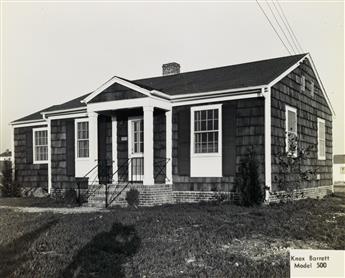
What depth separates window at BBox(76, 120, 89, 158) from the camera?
54.6 feet

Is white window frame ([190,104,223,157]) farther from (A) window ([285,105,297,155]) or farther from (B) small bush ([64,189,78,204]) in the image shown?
(B) small bush ([64,189,78,204])

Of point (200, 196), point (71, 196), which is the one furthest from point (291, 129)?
point (71, 196)

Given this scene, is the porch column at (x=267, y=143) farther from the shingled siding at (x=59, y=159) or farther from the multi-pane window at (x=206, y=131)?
the shingled siding at (x=59, y=159)

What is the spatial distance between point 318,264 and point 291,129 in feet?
31.3

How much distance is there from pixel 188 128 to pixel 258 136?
244 centimetres

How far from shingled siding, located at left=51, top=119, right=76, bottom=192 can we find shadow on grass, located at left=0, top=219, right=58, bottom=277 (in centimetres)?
844

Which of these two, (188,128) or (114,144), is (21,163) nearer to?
(114,144)

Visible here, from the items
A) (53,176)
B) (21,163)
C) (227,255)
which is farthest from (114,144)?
(227,255)

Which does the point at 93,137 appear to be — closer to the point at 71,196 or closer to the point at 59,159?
the point at 71,196

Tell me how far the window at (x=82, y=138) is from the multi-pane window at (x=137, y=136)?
2.53 metres

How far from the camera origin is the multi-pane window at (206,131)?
13.2 meters

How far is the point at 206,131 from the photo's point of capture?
13.3m

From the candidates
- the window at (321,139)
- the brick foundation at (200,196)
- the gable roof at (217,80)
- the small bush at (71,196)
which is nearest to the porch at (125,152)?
the brick foundation at (200,196)

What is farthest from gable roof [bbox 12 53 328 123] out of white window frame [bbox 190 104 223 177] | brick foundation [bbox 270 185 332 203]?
brick foundation [bbox 270 185 332 203]
